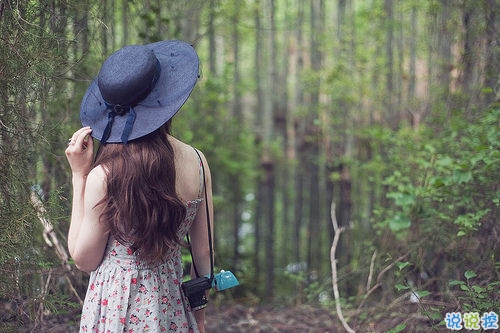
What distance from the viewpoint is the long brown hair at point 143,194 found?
198 centimetres

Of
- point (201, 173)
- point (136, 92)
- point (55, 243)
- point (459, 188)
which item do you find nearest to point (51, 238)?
→ point (55, 243)

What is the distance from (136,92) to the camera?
2064mm

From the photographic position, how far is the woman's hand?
2.07m

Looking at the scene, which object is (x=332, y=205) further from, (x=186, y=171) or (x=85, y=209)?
(x=85, y=209)

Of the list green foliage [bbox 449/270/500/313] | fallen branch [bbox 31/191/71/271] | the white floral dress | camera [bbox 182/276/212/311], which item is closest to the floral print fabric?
the white floral dress

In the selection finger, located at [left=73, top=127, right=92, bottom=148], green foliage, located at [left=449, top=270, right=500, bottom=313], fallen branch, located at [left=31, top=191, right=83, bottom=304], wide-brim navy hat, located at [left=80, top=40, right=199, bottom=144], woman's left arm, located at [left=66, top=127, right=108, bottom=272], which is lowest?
green foliage, located at [left=449, top=270, right=500, bottom=313]

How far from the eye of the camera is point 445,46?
1220 cm

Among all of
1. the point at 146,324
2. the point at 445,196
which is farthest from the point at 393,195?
the point at 146,324

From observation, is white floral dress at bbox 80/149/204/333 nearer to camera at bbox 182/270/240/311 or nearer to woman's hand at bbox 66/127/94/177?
camera at bbox 182/270/240/311

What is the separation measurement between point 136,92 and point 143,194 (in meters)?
0.37

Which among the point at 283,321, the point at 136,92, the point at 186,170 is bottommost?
the point at 283,321

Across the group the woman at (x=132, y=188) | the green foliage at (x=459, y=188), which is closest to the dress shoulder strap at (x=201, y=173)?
the woman at (x=132, y=188)

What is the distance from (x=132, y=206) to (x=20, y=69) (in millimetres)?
1240

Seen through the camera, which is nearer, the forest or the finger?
the finger
